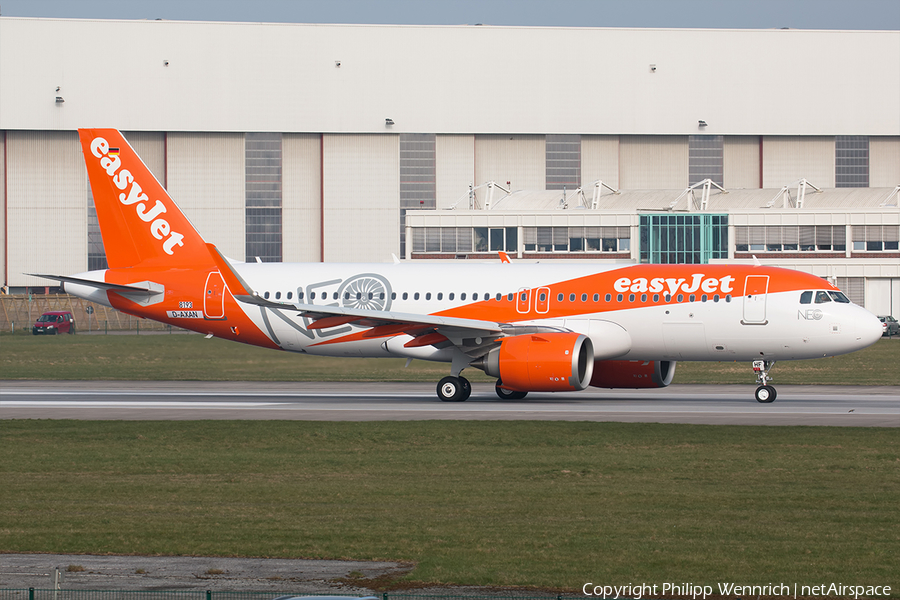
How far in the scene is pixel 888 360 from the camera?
56.2 meters

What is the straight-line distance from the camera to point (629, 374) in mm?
35531

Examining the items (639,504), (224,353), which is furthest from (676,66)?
(639,504)

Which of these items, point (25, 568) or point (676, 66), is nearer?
point (25, 568)

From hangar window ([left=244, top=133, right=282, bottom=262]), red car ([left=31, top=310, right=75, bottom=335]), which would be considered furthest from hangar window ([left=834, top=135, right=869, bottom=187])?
red car ([left=31, top=310, right=75, bottom=335])

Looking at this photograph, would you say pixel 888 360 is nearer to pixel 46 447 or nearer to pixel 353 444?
pixel 353 444

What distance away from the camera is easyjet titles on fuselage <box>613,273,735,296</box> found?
111 feet

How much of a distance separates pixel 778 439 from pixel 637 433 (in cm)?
305

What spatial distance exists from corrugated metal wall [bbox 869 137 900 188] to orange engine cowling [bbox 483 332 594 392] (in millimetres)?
79944

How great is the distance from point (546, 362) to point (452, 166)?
70422mm

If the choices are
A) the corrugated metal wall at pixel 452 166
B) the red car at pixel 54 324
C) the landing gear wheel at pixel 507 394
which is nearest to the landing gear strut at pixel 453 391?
the landing gear wheel at pixel 507 394

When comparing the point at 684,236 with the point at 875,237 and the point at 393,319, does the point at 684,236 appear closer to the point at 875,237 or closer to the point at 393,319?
the point at 875,237

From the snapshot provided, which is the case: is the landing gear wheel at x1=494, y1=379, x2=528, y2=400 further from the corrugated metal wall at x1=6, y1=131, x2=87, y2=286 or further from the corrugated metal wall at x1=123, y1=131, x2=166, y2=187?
the corrugated metal wall at x1=6, y1=131, x2=87, y2=286

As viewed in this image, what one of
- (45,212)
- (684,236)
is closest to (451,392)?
(684,236)

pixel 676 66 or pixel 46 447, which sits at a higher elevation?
pixel 676 66
